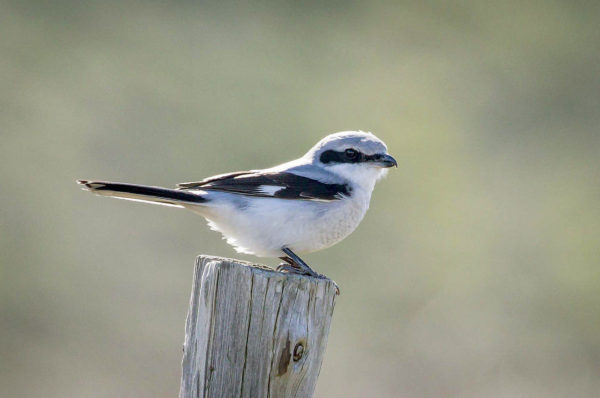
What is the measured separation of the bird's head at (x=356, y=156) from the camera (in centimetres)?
486

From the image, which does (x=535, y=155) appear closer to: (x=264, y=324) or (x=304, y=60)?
(x=304, y=60)

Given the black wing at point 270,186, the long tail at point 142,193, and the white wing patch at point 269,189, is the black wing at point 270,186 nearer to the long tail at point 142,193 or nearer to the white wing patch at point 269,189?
the white wing patch at point 269,189

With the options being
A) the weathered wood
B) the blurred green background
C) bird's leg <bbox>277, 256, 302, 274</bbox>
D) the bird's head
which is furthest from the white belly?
the blurred green background

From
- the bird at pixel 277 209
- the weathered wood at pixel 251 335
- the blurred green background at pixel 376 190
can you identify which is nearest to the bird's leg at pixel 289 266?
the bird at pixel 277 209

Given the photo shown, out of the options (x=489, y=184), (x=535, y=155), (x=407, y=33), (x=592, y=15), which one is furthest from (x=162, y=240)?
(x=592, y=15)

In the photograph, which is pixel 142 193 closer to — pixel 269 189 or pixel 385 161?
pixel 269 189

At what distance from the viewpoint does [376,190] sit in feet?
44.3

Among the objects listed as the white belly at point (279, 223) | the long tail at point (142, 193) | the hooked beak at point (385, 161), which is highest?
the hooked beak at point (385, 161)

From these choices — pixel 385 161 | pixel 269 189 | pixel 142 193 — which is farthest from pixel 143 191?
pixel 385 161

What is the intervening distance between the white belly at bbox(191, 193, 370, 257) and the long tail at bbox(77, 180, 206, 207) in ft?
0.60

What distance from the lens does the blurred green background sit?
942 centimetres

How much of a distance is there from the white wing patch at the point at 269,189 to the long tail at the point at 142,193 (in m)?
0.33

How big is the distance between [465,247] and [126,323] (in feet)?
18.4

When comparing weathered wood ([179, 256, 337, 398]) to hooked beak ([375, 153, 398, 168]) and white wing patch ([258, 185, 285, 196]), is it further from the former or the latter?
hooked beak ([375, 153, 398, 168])
